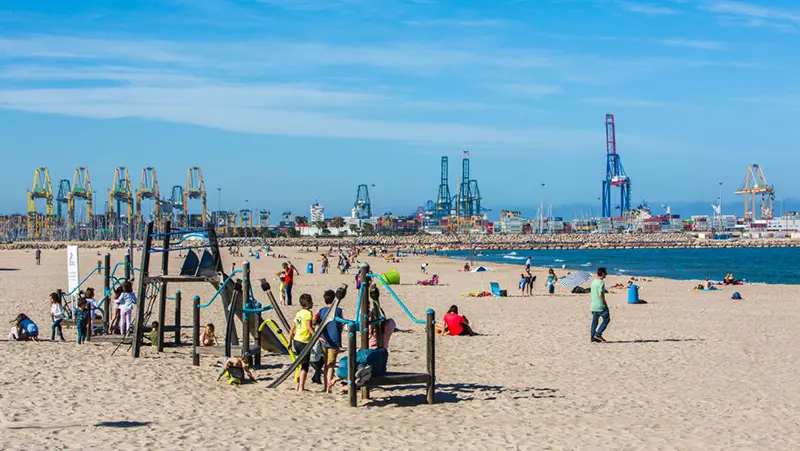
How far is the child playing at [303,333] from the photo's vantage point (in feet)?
28.0

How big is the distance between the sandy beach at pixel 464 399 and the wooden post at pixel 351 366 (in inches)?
5.5

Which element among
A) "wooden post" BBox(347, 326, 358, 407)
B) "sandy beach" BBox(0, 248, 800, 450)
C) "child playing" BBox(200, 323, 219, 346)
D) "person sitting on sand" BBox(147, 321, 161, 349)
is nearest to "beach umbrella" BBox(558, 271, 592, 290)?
"sandy beach" BBox(0, 248, 800, 450)

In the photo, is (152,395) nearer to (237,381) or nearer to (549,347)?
(237,381)

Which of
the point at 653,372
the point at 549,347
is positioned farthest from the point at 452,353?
the point at 653,372

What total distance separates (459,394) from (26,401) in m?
4.17

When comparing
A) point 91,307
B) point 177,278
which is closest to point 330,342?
point 177,278

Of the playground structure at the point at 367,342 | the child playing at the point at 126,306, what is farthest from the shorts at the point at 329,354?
the child playing at the point at 126,306

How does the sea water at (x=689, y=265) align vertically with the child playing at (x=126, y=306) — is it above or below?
below

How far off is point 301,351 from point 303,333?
187 mm

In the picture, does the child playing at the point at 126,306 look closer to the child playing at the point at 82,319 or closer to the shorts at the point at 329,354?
the child playing at the point at 82,319

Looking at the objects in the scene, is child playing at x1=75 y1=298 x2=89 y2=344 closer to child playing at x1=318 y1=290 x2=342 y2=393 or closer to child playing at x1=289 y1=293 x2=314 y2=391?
child playing at x1=289 y1=293 x2=314 y2=391

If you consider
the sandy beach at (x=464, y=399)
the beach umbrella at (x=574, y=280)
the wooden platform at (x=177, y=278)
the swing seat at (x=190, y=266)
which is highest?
the swing seat at (x=190, y=266)

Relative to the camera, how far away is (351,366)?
7.78 metres

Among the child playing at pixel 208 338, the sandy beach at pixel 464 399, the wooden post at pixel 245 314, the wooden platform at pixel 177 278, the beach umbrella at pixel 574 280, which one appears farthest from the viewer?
the beach umbrella at pixel 574 280
